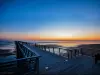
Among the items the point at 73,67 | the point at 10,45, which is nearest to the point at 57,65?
the point at 73,67

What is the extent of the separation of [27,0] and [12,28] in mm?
620

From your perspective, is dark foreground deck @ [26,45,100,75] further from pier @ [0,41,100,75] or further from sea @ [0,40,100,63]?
sea @ [0,40,100,63]

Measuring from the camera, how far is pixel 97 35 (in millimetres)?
2635

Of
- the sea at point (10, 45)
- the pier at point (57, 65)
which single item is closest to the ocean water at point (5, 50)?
the sea at point (10, 45)

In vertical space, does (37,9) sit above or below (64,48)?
above

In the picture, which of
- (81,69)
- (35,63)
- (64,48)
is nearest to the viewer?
(35,63)

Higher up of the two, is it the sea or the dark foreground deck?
the sea

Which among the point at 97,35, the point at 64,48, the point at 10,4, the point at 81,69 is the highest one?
the point at 10,4

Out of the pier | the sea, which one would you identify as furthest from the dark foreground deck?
the sea

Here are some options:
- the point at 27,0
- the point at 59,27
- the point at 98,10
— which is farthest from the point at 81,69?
the point at 27,0

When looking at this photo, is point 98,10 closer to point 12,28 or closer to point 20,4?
point 20,4

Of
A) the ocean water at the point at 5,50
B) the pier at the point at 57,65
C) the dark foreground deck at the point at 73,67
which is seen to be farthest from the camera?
the ocean water at the point at 5,50

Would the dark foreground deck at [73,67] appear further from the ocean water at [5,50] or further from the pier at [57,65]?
the ocean water at [5,50]

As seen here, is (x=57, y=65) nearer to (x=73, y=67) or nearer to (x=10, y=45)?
(x=73, y=67)
